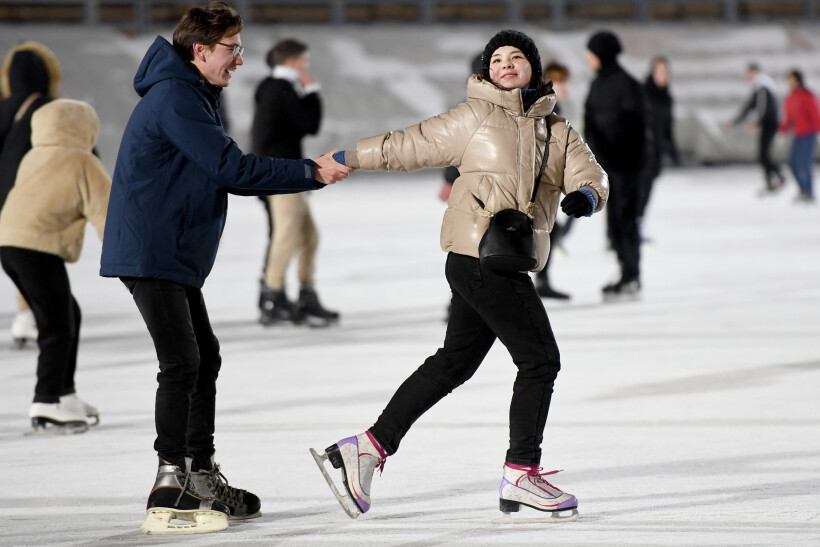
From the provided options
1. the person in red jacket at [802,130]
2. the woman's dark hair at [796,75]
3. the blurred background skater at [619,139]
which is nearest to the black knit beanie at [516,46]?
the blurred background skater at [619,139]

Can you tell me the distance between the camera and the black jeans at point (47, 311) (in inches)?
241

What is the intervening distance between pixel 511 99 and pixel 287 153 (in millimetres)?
4912

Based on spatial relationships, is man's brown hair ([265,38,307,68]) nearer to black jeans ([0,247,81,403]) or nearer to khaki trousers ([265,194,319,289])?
khaki trousers ([265,194,319,289])

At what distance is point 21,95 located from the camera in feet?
23.1

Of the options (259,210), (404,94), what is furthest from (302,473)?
(404,94)

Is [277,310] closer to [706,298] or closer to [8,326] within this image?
[8,326]

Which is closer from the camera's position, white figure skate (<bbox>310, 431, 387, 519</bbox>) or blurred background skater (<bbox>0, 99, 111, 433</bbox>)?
white figure skate (<bbox>310, 431, 387, 519</bbox>)

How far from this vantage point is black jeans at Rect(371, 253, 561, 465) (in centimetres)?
448

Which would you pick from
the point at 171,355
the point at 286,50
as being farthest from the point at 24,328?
the point at 171,355

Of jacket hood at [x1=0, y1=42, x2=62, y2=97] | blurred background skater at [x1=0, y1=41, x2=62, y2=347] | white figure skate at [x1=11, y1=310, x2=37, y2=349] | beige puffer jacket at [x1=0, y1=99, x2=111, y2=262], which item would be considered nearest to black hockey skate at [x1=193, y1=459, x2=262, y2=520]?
beige puffer jacket at [x1=0, y1=99, x2=111, y2=262]

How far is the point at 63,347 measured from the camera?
614 cm

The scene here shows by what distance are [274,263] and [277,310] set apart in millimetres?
310

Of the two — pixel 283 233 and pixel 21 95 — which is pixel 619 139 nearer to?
pixel 283 233

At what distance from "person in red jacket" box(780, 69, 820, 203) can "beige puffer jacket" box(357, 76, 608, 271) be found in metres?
15.9
